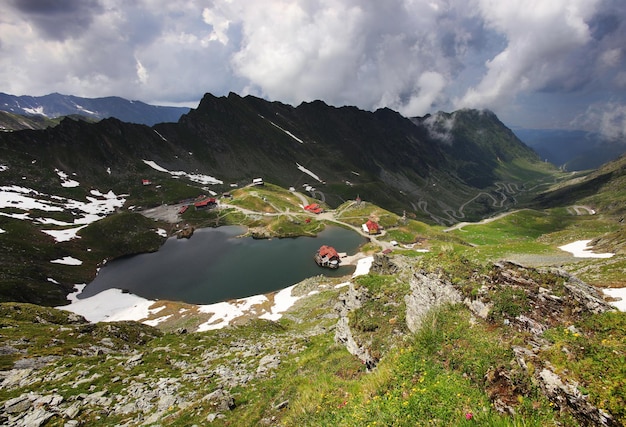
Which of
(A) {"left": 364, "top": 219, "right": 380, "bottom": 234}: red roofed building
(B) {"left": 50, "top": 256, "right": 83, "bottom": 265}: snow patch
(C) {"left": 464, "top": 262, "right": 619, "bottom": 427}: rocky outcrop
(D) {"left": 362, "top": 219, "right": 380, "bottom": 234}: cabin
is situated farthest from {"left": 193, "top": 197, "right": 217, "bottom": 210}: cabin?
(C) {"left": 464, "top": 262, "right": 619, "bottom": 427}: rocky outcrop

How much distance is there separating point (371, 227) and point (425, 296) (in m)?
105

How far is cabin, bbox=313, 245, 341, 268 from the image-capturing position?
92875 mm

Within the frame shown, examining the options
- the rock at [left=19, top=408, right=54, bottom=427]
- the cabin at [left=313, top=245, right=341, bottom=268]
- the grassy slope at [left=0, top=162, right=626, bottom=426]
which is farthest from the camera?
the cabin at [left=313, top=245, right=341, bottom=268]

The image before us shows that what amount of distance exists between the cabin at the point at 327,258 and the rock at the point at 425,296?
7437 centimetres

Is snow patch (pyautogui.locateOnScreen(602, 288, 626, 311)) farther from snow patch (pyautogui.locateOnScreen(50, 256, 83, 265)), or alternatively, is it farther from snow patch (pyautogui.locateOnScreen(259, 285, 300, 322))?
snow patch (pyautogui.locateOnScreen(50, 256, 83, 265))

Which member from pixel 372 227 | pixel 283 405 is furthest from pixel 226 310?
pixel 372 227

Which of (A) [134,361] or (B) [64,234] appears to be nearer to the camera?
(A) [134,361]

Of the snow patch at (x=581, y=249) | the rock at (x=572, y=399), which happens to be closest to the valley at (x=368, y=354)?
the rock at (x=572, y=399)

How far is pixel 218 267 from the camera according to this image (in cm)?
9300

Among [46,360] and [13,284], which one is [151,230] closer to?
[13,284]

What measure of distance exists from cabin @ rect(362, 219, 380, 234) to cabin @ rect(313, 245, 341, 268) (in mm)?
29848

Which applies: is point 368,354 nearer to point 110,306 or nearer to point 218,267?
point 110,306

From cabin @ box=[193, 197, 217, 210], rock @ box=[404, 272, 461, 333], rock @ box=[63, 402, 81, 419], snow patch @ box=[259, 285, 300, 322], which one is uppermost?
cabin @ box=[193, 197, 217, 210]

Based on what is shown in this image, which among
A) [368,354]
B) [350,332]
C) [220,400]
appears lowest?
[220,400]
